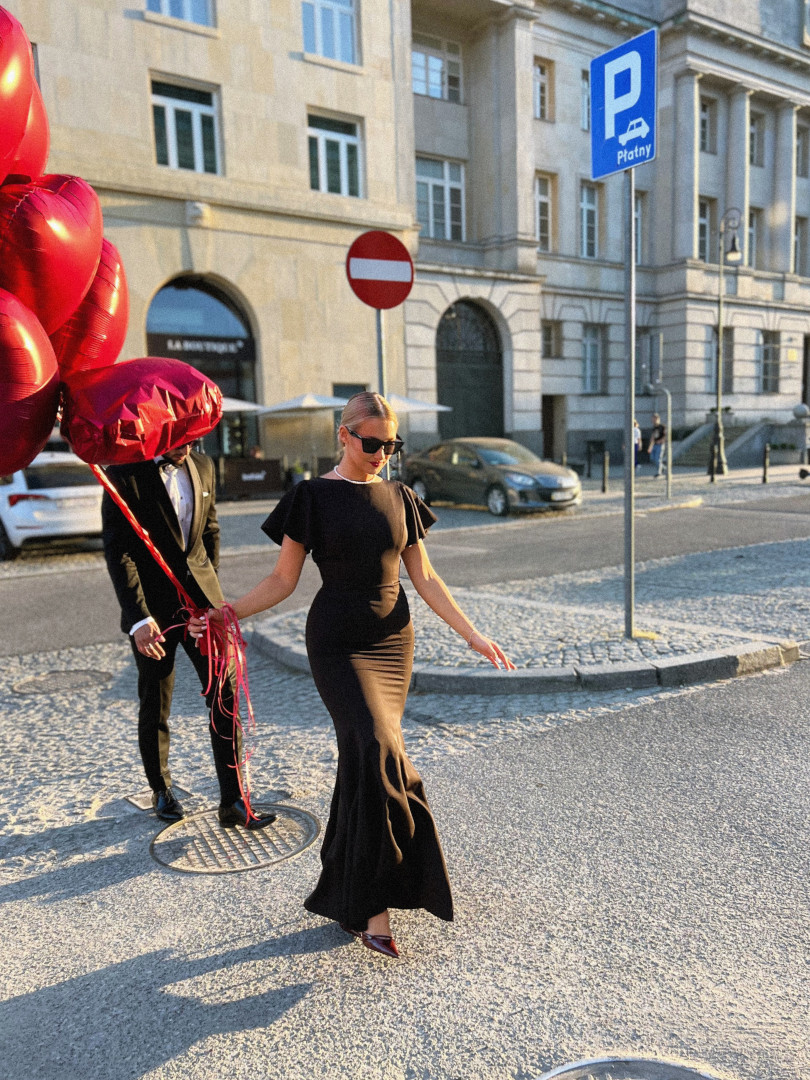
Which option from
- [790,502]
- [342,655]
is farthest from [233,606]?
[790,502]

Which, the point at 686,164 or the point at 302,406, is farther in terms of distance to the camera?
the point at 686,164

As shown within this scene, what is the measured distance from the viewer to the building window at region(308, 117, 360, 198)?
23453mm

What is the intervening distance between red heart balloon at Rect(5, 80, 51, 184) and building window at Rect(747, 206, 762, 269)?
38.2 m

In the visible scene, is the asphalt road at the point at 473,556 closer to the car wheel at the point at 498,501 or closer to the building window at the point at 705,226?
the car wheel at the point at 498,501

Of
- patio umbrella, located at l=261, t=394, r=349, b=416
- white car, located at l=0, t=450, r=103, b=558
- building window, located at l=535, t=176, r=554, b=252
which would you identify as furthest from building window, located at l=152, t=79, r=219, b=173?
building window, located at l=535, t=176, r=554, b=252

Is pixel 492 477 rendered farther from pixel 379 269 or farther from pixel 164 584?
pixel 164 584

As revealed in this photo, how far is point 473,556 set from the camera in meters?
11.9

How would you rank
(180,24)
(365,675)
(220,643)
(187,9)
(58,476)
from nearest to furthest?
1. (365,675)
2. (220,643)
3. (58,476)
4. (180,24)
5. (187,9)

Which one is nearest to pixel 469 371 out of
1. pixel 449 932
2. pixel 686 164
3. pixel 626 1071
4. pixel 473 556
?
pixel 686 164

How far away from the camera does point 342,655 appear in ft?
9.82

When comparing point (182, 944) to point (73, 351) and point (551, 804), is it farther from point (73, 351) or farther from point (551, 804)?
point (73, 351)

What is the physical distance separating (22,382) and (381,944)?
6.60 ft

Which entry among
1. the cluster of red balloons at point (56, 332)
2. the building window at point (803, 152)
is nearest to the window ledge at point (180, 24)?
the cluster of red balloons at point (56, 332)

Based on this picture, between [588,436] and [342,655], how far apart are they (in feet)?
98.2
